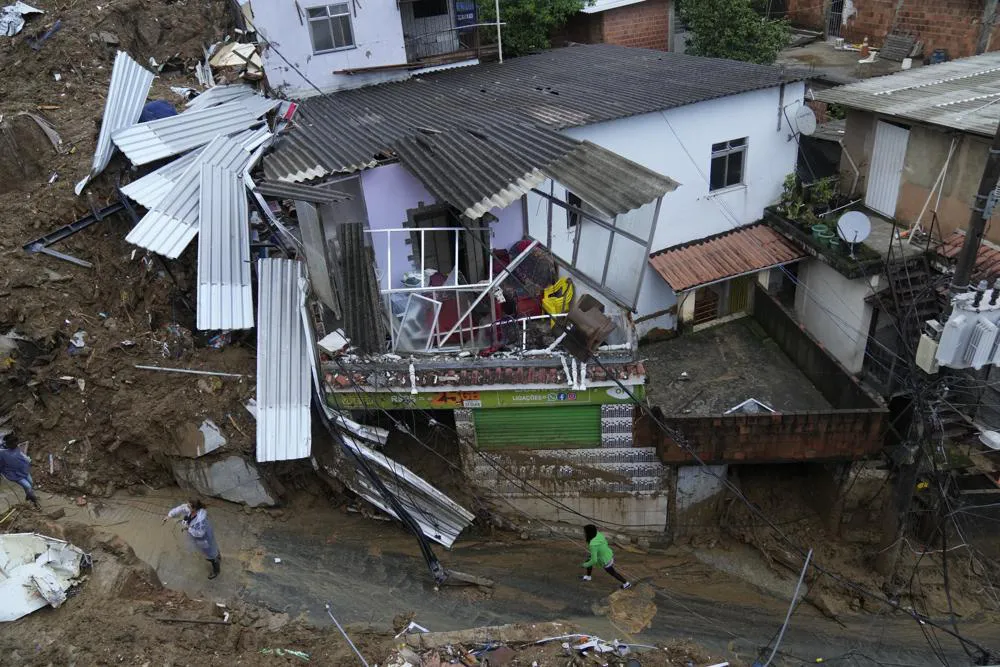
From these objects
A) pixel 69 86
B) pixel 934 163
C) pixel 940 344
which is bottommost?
pixel 940 344

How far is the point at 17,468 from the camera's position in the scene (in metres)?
9.92

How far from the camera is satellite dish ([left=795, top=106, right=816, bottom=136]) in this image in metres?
14.9

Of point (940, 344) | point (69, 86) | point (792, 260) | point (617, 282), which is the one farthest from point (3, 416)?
point (792, 260)

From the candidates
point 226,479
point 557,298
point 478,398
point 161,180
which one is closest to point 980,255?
point 557,298

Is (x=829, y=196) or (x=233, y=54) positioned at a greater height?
(x=233, y=54)

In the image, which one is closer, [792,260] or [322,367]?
[322,367]

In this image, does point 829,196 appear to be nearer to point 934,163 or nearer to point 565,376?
point 934,163

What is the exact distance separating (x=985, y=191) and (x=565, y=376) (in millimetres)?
6058

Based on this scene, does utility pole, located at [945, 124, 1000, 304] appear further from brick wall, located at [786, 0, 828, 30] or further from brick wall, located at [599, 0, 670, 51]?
brick wall, located at [786, 0, 828, 30]

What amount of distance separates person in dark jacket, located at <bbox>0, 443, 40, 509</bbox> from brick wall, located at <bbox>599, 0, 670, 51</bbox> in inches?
812

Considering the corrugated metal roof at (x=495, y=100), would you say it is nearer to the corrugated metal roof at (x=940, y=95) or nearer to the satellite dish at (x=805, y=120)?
the satellite dish at (x=805, y=120)

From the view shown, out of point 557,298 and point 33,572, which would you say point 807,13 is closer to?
point 557,298

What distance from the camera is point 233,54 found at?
17578 mm

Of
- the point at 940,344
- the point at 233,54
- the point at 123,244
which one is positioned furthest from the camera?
the point at 233,54
